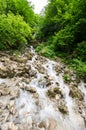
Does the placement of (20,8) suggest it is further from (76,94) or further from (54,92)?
(76,94)

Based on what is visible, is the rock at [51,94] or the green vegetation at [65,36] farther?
the green vegetation at [65,36]

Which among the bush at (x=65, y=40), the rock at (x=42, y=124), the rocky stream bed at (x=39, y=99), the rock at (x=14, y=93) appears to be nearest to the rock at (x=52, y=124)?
the rocky stream bed at (x=39, y=99)

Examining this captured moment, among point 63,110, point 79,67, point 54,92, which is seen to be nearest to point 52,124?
point 63,110

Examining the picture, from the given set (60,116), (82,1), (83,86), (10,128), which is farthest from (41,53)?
(10,128)

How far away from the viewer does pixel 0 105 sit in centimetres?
673

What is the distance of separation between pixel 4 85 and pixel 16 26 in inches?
284

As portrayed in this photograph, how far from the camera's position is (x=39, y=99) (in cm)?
772

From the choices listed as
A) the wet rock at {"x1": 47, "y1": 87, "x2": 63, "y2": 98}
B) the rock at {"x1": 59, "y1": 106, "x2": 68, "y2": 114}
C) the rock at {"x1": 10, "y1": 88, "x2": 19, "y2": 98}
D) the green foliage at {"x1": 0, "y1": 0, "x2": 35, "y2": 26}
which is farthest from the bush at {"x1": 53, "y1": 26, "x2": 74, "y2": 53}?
the green foliage at {"x1": 0, "y1": 0, "x2": 35, "y2": 26}

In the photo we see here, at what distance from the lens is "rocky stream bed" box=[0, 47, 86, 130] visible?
6168mm

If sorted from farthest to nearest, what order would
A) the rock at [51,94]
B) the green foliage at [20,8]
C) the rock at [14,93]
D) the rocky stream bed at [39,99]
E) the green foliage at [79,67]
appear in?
the green foliage at [20,8] → the green foliage at [79,67] → the rock at [51,94] → the rock at [14,93] → the rocky stream bed at [39,99]

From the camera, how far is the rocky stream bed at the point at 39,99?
6.17 metres

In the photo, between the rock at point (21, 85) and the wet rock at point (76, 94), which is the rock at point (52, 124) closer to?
the wet rock at point (76, 94)

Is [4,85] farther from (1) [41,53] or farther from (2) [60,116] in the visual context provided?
(1) [41,53]

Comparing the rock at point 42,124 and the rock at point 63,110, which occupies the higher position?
the rock at point 42,124
